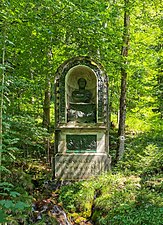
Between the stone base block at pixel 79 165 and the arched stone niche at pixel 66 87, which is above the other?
the arched stone niche at pixel 66 87

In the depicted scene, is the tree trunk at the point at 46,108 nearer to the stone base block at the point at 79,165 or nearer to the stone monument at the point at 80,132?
the stone monument at the point at 80,132

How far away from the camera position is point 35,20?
522 cm

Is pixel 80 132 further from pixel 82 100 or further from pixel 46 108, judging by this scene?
pixel 46 108

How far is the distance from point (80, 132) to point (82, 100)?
1.18m

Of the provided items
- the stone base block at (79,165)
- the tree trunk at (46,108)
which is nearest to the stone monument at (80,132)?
the stone base block at (79,165)

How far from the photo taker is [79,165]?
731 cm

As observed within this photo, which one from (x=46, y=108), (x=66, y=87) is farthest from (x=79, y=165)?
(x=46, y=108)

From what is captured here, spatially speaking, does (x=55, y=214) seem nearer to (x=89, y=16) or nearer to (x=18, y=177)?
(x=18, y=177)

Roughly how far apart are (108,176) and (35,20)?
3830mm

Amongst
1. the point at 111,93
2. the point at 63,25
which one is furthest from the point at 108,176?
the point at 111,93

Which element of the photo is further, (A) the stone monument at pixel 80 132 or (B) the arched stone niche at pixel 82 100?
(B) the arched stone niche at pixel 82 100

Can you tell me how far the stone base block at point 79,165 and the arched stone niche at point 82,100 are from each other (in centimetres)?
101

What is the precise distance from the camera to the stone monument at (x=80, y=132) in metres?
7.32

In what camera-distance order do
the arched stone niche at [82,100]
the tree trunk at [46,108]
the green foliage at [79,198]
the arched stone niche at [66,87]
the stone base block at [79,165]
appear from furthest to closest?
the tree trunk at [46,108] → the arched stone niche at [82,100] → the arched stone niche at [66,87] → the stone base block at [79,165] → the green foliage at [79,198]
